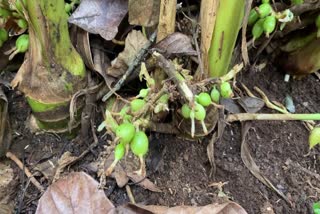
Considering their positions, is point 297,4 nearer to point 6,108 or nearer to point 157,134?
point 157,134

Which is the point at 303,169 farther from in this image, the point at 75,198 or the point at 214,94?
the point at 75,198

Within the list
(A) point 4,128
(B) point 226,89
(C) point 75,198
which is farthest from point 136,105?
(A) point 4,128

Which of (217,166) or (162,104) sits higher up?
(162,104)

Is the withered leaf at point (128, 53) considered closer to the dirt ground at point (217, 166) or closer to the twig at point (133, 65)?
the twig at point (133, 65)

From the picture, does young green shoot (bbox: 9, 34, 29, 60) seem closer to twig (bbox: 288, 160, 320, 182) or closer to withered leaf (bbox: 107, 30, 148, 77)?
withered leaf (bbox: 107, 30, 148, 77)

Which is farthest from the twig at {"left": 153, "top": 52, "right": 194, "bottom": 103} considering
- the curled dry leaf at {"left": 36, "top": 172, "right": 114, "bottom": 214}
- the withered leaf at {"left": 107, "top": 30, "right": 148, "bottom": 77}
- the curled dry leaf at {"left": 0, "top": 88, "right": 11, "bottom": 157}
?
the curled dry leaf at {"left": 0, "top": 88, "right": 11, "bottom": 157}

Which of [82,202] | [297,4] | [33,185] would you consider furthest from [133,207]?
[297,4]
